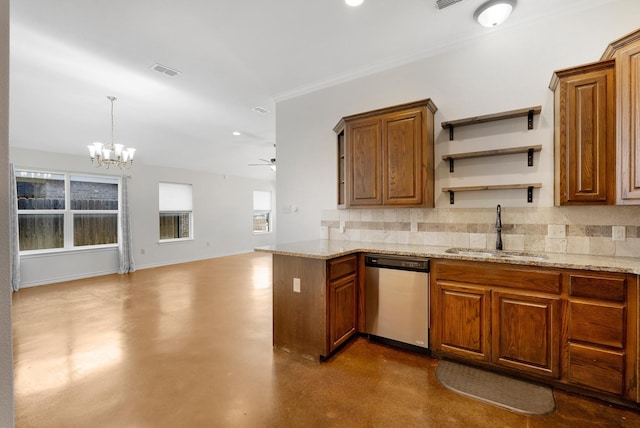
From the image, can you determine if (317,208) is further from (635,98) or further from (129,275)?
(129,275)

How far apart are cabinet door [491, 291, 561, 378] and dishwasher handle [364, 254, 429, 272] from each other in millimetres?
578

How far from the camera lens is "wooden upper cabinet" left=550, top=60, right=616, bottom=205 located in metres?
2.15

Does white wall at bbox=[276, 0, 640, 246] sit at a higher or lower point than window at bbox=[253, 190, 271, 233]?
higher

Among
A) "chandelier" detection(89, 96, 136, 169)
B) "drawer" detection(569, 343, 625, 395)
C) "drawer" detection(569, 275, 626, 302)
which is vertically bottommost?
"drawer" detection(569, 343, 625, 395)

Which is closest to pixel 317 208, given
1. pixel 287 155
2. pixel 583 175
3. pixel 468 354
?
pixel 287 155

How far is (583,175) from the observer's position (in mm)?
2244

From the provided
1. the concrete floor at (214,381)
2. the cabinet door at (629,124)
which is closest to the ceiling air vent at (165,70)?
the concrete floor at (214,381)

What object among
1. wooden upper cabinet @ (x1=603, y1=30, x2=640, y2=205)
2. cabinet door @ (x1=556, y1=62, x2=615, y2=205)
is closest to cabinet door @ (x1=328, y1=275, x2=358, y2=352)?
cabinet door @ (x1=556, y1=62, x2=615, y2=205)

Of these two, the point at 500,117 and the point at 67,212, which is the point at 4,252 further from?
the point at 67,212

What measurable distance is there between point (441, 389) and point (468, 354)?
0.42 metres

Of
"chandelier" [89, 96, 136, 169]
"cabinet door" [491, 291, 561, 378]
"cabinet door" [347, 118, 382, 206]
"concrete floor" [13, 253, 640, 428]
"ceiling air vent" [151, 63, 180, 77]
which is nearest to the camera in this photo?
"concrete floor" [13, 253, 640, 428]

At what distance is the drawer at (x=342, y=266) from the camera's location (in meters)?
2.58

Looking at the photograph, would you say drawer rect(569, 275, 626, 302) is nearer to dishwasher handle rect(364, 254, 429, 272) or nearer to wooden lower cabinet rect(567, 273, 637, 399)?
wooden lower cabinet rect(567, 273, 637, 399)

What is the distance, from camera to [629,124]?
2.04 m
